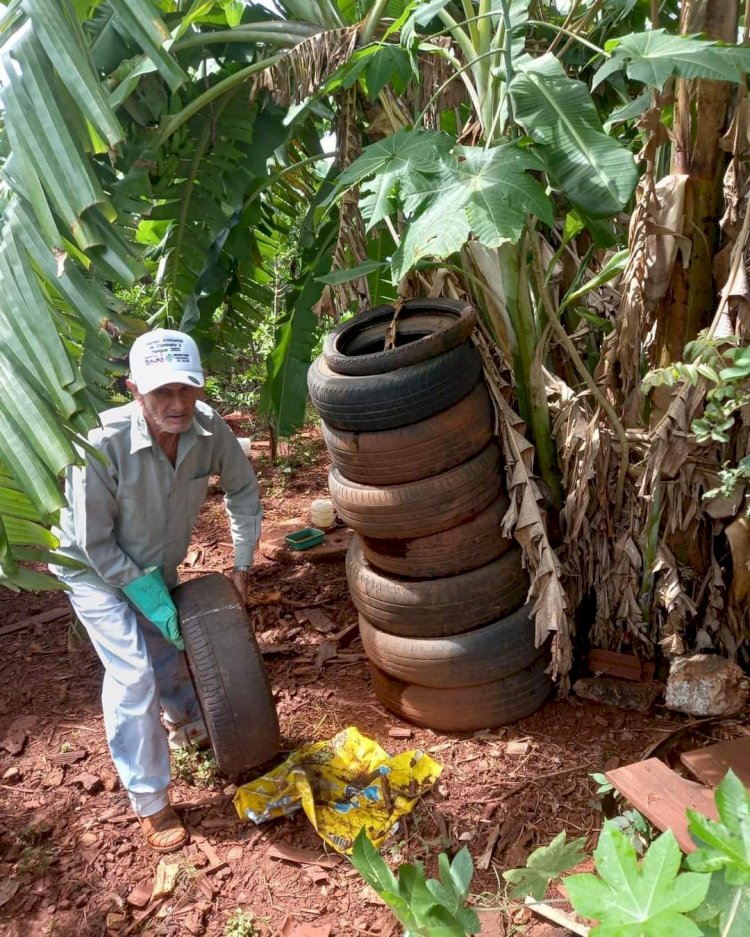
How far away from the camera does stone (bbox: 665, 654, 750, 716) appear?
3363mm

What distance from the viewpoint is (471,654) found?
3.42 metres

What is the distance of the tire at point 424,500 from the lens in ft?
10.8

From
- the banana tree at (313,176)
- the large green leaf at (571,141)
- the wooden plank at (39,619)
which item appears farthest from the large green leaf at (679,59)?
the wooden plank at (39,619)

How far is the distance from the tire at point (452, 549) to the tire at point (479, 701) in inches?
19.9

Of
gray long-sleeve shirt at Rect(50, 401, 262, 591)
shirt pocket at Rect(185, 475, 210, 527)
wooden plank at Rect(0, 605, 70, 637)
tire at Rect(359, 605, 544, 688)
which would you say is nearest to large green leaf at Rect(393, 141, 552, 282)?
gray long-sleeve shirt at Rect(50, 401, 262, 591)

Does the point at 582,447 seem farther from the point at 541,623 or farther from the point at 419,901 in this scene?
the point at 419,901

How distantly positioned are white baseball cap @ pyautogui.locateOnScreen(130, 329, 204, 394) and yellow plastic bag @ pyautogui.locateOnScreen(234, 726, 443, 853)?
1617mm

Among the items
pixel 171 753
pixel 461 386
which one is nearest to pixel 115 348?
pixel 461 386

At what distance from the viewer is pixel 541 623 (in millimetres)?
3414

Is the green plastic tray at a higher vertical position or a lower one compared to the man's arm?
lower

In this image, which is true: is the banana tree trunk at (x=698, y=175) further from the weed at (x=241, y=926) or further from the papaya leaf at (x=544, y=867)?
the weed at (x=241, y=926)

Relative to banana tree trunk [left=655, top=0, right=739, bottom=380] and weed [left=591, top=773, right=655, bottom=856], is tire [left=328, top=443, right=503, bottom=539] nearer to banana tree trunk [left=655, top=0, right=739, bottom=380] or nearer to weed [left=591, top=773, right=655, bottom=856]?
banana tree trunk [left=655, top=0, right=739, bottom=380]

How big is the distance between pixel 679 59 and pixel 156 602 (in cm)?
274

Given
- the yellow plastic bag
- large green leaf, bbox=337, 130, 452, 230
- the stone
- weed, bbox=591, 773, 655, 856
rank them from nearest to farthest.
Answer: weed, bbox=591, 773, 655, 856
large green leaf, bbox=337, 130, 452, 230
the yellow plastic bag
the stone
